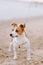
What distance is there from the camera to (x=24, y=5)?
4137 mm

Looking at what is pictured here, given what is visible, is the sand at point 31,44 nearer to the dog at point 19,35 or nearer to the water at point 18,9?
the dog at point 19,35

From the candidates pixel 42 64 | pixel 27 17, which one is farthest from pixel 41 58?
pixel 27 17

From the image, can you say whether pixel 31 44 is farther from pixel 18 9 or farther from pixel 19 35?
pixel 18 9

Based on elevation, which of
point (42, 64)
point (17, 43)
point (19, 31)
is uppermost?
point (19, 31)

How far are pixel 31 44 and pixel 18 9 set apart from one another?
1.76 meters

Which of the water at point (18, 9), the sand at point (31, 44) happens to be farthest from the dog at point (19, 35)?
the water at point (18, 9)

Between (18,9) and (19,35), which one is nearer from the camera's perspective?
(19,35)

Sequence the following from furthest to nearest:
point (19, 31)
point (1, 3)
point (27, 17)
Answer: point (1, 3), point (27, 17), point (19, 31)

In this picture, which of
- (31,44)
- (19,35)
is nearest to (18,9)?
(31,44)

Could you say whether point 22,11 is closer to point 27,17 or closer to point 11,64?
point 27,17

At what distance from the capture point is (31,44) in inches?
87.6

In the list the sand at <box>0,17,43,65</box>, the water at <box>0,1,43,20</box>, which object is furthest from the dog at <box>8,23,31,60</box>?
the water at <box>0,1,43,20</box>

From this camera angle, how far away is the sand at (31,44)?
1819mm

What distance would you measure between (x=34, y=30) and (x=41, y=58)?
988 mm
